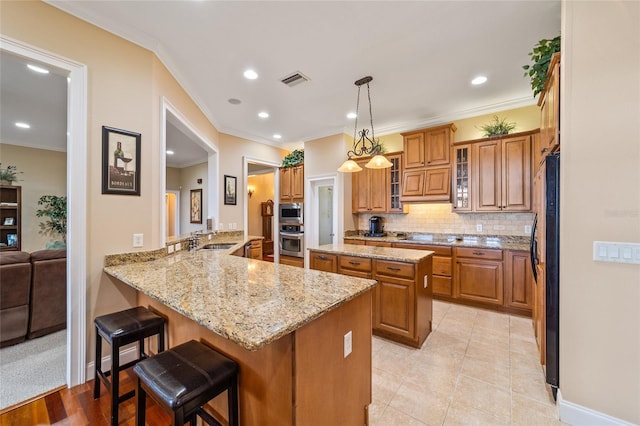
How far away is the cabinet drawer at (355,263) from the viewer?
2.80 metres

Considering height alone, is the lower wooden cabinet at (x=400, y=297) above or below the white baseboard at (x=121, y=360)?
above

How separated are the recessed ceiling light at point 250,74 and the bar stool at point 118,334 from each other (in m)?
2.67

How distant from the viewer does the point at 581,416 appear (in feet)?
5.17

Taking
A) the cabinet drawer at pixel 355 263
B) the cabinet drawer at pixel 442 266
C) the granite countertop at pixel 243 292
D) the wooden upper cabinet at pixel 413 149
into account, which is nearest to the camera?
the granite countertop at pixel 243 292

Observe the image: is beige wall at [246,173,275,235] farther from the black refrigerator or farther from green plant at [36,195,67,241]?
the black refrigerator

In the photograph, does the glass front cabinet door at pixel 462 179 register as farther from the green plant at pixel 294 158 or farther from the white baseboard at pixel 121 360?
the white baseboard at pixel 121 360

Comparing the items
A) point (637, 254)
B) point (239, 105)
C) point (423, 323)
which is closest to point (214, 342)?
point (423, 323)

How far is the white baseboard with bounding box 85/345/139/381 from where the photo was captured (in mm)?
2014

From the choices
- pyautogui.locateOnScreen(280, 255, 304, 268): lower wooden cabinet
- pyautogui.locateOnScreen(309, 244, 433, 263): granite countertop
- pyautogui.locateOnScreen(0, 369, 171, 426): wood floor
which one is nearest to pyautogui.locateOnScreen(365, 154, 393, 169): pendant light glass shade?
pyautogui.locateOnScreen(309, 244, 433, 263): granite countertop

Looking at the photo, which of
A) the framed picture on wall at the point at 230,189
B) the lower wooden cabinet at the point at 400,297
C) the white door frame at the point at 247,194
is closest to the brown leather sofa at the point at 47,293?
the framed picture on wall at the point at 230,189

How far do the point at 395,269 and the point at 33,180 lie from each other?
710cm

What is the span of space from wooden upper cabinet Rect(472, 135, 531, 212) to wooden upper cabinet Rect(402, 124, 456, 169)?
424 mm

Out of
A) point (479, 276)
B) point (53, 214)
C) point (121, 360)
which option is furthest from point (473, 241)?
point (53, 214)

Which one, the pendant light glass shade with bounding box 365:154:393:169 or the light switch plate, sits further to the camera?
the pendant light glass shade with bounding box 365:154:393:169
